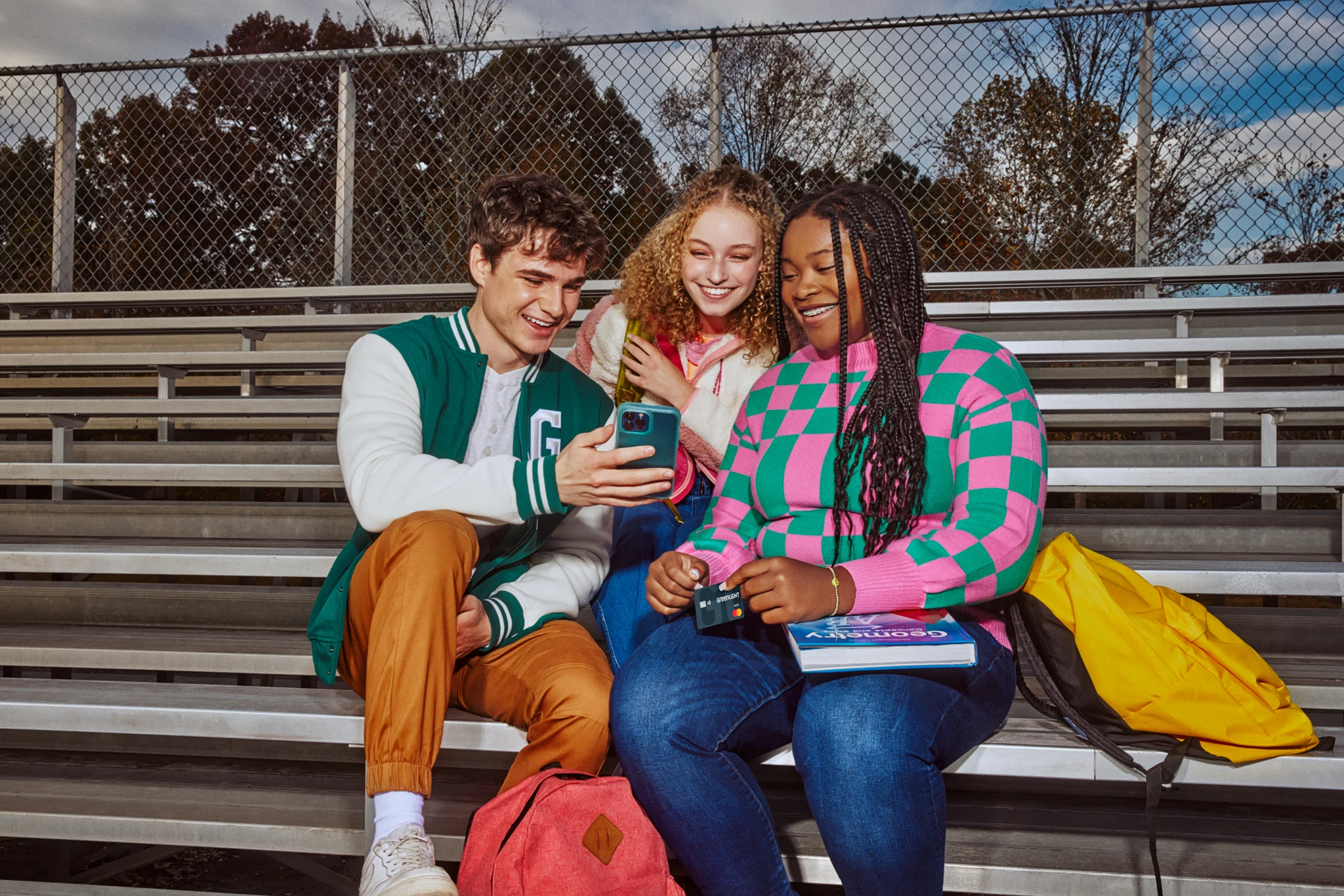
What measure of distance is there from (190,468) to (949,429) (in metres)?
1.98

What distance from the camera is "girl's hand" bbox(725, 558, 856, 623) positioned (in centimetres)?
118

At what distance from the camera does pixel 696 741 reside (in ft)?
3.93

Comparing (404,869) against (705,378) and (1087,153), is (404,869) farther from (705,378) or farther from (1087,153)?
(1087,153)

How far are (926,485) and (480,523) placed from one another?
2.21 feet

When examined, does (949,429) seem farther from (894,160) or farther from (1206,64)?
(1206,64)

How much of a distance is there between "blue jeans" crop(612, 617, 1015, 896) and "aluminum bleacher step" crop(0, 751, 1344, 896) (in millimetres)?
290

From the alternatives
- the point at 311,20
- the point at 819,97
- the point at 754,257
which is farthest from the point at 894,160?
the point at 311,20

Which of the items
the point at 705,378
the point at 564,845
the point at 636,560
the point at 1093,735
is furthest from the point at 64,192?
the point at 1093,735

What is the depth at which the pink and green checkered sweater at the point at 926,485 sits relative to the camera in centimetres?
122

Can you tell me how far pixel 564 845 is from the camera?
3.85 ft

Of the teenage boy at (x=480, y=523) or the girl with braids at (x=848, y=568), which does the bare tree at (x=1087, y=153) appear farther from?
the teenage boy at (x=480, y=523)

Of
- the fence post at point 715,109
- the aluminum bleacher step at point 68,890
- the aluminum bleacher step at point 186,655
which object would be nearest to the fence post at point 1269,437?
the aluminum bleacher step at point 186,655

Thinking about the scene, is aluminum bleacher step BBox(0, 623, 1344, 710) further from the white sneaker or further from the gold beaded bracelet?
the gold beaded bracelet

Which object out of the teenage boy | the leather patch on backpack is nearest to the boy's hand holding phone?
the teenage boy
